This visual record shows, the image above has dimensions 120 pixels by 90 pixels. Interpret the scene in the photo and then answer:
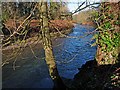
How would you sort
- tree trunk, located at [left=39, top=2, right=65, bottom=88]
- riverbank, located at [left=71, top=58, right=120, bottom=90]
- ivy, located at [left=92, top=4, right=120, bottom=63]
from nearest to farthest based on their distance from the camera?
riverbank, located at [left=71, top=58, right=120, bottom=90]
tree trunk, located at [left=39, top=2, right=65, bottom=88]
ivy, located at [left=92, top=4, right=120, bottom=63]

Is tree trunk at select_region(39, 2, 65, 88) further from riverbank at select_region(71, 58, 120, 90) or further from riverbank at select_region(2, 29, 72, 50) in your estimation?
riverbank at select_region(71, 58, 120, 90)

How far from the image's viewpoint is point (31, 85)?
11.4 meters

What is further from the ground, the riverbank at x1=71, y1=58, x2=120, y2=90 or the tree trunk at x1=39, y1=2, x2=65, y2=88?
the tree trunk at x1=39, y1=2, x2=65, y2=88

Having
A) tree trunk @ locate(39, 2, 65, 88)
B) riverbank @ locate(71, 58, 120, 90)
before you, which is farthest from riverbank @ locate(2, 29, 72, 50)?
riverbank @ locate(71, 58, 120, 90)

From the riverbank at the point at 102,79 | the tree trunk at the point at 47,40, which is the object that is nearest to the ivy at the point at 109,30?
the riverbank at the point at 102,79

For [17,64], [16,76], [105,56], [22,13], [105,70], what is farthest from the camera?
[22,13]

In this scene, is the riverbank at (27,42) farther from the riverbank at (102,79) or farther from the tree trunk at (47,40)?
the riverbank at (102,79)

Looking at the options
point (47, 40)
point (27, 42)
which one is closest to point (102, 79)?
point (47, 40)

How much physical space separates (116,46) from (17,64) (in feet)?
26.5

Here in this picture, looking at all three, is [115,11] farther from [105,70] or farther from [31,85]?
[31,85]

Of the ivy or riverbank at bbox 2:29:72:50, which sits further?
the ivy

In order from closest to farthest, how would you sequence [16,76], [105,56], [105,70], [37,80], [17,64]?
[105,70] < [105,56] < [37,80] < [16,76] < [17,64]

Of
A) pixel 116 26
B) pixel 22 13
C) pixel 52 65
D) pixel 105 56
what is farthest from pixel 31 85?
pixel 22 13

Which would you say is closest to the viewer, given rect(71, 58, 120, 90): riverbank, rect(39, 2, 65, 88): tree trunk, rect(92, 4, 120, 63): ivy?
rect(71, 58, 120, 90): riverbank
